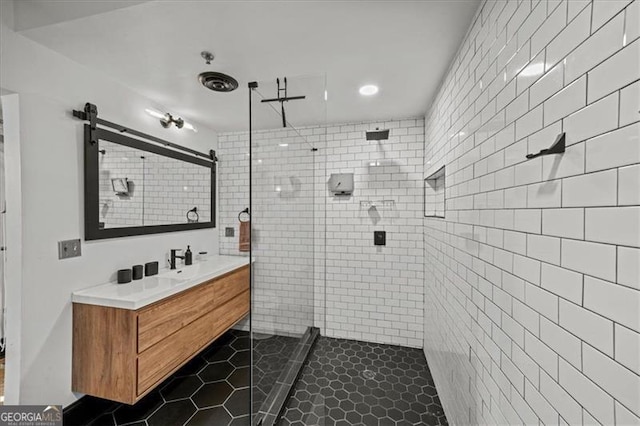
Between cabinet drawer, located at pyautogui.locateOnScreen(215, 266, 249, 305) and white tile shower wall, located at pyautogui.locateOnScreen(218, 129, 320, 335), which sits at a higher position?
white tile shower wall, located at pyautogui.locateOnScreen(218, 129, 320, 335)

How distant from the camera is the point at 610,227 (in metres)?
0.56

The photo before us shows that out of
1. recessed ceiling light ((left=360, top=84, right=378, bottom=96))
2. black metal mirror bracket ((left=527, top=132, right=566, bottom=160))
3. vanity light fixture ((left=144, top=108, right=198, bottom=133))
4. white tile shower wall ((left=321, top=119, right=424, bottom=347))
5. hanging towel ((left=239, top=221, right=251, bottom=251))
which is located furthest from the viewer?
hanging towel ((left=239, top=221, right=251, bottom=251))

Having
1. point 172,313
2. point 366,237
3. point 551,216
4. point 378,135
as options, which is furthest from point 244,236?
point 551,216

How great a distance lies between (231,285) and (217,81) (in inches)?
76.2

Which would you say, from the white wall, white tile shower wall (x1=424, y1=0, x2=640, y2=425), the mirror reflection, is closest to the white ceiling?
the white wall

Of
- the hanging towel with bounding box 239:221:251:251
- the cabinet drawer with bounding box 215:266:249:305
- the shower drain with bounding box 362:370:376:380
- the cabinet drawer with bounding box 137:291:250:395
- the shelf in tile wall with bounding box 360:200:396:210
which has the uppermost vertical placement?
the shelf in tile wall with bounding box 360:200:396:210

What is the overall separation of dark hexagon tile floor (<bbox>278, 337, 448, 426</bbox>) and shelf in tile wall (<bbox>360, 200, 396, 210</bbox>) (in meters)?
1.55

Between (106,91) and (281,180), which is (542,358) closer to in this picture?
(281,180)

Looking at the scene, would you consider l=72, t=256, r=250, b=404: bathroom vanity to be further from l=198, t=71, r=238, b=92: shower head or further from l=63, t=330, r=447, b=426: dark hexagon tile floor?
l=198, t=71, r=238, b=92: shower head

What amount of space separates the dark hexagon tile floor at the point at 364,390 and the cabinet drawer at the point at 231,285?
1.03 m

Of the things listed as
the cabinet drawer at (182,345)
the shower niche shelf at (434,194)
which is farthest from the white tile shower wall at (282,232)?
the shower niche shelf at (434,194)

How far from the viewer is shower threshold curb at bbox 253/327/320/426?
1.71 meters

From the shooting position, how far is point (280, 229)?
1965 millimetres

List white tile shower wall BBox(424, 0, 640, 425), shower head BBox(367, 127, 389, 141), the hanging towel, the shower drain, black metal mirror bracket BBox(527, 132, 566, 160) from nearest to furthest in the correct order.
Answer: white tile shower wall BBox(424, 0, 640, 425)
black metal mirror bracket BBox(527, 132, 566, 160)
the shower drain
shower head BBox(367, 127, 389, 141)
the hanging towel
